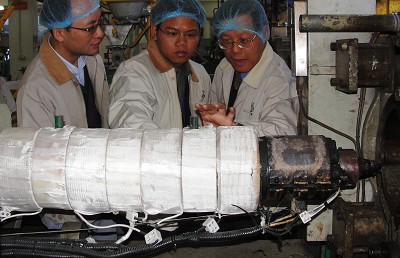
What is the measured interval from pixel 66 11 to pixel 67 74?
1.00ft

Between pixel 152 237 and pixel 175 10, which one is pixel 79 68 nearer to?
pixel 175 10

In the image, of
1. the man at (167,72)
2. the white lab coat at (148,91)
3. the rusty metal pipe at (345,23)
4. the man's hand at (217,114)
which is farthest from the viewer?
the man at (167,72)

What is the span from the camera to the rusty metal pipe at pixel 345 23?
1.36 meters

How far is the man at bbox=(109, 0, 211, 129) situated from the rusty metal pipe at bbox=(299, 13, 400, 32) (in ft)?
2.49

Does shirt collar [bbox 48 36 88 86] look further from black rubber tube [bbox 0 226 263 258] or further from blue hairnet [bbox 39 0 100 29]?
black rubber tube [bbox 0 226 263 258]

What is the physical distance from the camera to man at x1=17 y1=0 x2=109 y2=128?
193 cm

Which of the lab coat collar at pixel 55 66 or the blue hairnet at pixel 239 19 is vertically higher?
the blue hairnet at pixel 239 19

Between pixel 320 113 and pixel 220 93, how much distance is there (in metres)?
0.82

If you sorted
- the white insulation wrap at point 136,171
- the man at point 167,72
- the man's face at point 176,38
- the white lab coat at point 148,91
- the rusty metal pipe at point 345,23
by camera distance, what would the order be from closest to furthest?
the white insulation wrap at point 136,171
the rusty metal pipe at point 345,23
the white lab coat at point 148,91
the man at point 167,72
the man's face at point 176,38

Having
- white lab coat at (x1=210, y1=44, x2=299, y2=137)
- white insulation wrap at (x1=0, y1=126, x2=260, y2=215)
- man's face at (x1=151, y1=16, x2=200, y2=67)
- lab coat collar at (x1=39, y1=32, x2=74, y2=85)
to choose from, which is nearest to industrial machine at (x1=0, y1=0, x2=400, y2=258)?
white insulation wrap at (x1=0, y1=126, x2=260, y2=215)

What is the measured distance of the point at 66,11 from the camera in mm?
2119

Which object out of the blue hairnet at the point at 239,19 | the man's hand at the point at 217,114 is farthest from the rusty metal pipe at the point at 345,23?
the blue hairnet at the point at 239,19

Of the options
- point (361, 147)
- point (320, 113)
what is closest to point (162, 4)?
point (320, 113)

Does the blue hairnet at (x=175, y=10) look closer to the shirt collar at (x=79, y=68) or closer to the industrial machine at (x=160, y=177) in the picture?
the shirt collar at (x=79, y=68)
